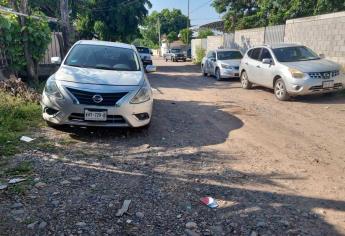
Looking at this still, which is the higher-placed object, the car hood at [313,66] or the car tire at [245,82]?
the car hood at [313,66]

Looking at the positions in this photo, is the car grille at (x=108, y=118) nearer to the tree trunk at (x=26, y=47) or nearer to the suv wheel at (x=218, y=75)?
the tree trunk at (x=26, y=47)

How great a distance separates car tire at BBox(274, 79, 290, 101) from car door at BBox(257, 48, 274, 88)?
1.36 ft

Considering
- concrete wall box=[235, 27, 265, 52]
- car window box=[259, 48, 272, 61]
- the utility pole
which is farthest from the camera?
concrete wall box=[235, 27, 265, 52]

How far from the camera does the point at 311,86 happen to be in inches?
392

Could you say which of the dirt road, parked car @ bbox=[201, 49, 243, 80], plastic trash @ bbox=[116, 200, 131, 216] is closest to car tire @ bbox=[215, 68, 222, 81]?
parked car @ bbox=[201, 49, 243, 80]

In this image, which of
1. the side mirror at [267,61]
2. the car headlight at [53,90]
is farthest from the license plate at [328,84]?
the car headlight at [53,90]

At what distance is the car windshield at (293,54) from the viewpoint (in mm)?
11223

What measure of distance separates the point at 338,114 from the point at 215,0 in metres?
30.7

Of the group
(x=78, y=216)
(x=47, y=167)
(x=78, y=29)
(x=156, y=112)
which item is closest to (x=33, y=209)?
(x=78, y=216)

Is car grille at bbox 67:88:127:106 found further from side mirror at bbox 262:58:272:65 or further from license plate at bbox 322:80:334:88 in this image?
side mirror at bbox 262:58:272:65

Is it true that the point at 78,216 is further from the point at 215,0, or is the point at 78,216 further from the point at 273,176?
the point at 215,0

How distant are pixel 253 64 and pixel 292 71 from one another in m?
2.62

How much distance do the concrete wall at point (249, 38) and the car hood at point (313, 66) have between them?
400 inches

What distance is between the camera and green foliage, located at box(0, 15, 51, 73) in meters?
11.1
